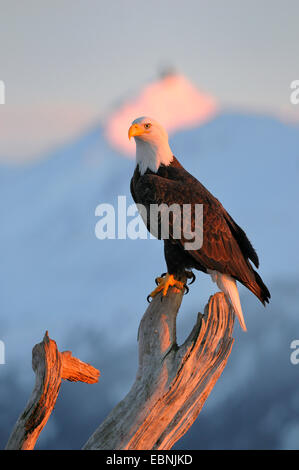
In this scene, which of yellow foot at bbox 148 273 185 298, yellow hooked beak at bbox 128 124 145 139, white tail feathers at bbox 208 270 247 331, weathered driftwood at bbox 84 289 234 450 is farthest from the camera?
yellow hooked beak at bbox 128 124 145 139

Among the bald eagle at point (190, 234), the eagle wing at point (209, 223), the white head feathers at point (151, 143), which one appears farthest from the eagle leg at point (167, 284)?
the white head feathers at point (151, 143)

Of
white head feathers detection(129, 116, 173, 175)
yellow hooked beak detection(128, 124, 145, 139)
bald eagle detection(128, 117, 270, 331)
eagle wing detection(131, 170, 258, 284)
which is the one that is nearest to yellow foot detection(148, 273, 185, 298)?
bald eagle detection(128, 117, 270, 331)

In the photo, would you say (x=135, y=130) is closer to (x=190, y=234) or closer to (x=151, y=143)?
(x=151, y=143)

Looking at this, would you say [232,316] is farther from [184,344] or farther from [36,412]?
[36,412]

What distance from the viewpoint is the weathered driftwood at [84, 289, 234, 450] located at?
20.8ft

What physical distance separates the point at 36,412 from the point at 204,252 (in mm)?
2725

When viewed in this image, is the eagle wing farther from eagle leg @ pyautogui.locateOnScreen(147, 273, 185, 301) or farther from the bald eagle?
eagle leg @ pyautogui.locateOnScreen(147, 273, 185, 301)

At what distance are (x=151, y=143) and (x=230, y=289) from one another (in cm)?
224

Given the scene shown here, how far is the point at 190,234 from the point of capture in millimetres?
7250

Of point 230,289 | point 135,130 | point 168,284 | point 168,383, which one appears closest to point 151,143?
point 135,130

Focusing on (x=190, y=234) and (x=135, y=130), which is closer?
(x=190, y=234)
